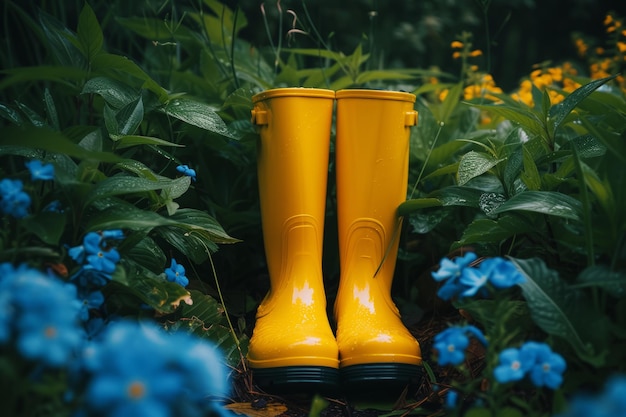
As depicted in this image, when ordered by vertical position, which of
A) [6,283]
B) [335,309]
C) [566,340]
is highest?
[6,283]

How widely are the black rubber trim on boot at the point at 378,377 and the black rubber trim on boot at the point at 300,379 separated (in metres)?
0.02

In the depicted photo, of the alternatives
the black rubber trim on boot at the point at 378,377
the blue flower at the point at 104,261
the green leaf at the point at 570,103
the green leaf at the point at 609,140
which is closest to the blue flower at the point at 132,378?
the blue flower at the point at 104,261

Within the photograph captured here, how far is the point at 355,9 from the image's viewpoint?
419 centimetres

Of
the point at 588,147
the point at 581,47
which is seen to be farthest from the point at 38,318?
the point at 581,47

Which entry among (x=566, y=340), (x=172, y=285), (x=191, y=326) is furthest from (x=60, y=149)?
(x=566, y=340)

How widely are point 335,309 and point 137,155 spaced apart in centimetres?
65

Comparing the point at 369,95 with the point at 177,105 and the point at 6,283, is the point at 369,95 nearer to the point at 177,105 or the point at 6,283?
the point at 177,105

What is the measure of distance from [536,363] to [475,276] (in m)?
0.14

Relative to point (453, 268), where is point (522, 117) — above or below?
above

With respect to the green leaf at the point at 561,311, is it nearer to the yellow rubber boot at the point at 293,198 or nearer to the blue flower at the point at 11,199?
the yellow rubber boot at the point at 293,198

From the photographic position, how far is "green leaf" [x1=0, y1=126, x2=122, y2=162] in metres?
0.89

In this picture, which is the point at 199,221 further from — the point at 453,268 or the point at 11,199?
the point at 453,268

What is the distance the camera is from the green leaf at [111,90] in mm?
1330

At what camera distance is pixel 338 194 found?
4.63 ft
